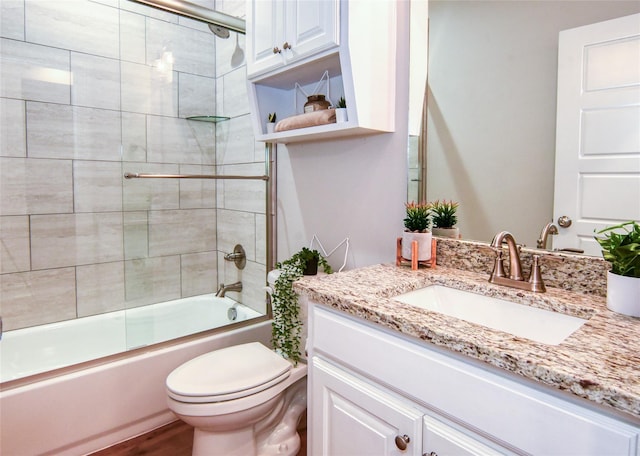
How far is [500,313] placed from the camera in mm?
1165

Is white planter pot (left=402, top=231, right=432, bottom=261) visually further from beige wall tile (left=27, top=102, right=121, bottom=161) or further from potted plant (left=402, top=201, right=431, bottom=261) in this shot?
beige wall tile (left=27, top=102, right=121, bottom=161)

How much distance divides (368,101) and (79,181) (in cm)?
175

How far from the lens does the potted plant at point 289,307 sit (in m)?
1.72

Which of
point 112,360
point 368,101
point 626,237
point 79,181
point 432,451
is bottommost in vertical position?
point 112,360

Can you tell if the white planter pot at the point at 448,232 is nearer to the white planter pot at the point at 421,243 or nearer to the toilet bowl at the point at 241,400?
the white planter pot at the point at 421,243

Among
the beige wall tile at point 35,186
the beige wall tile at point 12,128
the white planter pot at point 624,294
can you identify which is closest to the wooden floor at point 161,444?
the beige wall tile at point 35,186

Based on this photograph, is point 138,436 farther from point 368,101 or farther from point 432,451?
point 368,101

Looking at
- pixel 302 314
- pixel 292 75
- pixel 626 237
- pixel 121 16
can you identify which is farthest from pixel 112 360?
pixel 626 237

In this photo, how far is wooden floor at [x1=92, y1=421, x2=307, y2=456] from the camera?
1.81 metres

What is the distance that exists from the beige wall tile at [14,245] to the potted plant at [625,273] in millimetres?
2594

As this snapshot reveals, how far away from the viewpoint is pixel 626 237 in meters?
0.98

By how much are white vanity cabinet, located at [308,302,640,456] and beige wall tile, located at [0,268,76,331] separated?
1.76 metres

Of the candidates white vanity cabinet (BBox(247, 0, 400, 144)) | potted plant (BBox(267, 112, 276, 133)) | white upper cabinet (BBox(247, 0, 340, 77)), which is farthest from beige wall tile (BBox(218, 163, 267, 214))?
white upper cabinet (BBox(247, 0, 340, 77))

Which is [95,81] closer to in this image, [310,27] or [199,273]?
[199,273]
